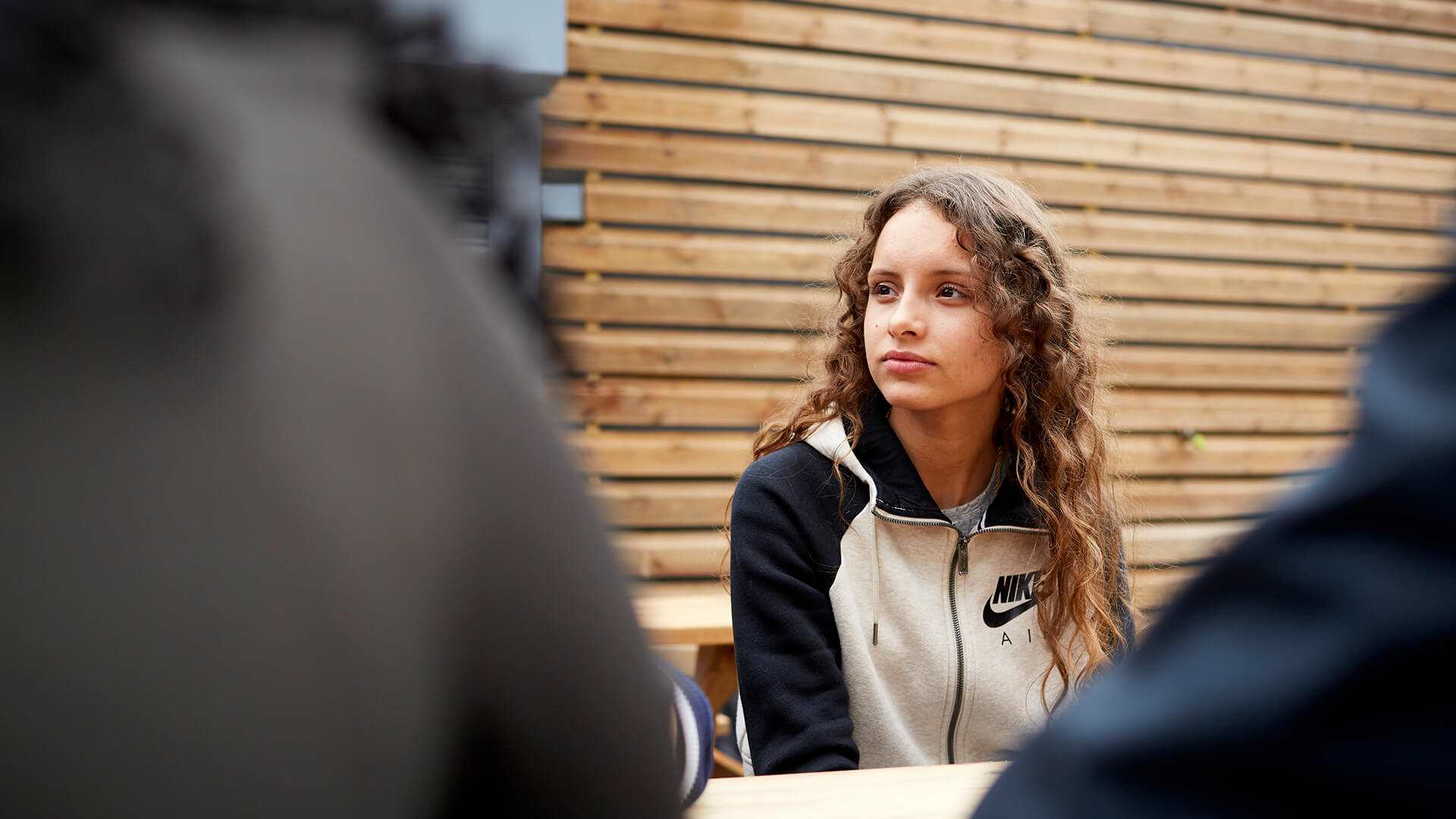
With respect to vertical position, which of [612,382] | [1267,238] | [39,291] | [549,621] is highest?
[39,291]

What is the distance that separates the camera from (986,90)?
14.2ft

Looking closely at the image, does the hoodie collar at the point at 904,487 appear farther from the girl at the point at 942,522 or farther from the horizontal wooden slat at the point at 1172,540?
the horizontal wooden slat at the point at 1172,540

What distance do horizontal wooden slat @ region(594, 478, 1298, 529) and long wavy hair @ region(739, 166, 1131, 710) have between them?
1083mm

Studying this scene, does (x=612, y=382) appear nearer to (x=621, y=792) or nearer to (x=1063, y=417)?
(x=1063, y=417)

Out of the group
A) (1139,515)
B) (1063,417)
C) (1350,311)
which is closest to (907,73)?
(1139,515)

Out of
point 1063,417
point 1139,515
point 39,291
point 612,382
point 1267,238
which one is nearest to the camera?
point 39,291

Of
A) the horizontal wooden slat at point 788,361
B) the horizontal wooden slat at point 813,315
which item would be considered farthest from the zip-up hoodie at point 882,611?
the horizontal wooden slat at point 788,361

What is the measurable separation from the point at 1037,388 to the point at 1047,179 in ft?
9.65

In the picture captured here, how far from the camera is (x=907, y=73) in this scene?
4.23 m

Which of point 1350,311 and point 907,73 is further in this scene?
point 1350,311

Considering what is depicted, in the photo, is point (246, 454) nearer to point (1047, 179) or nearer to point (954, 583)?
point (954, 583)

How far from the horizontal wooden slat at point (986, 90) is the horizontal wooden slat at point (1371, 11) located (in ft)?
1.24

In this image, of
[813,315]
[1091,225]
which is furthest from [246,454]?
[1091,225]

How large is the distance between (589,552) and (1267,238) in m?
5.03
